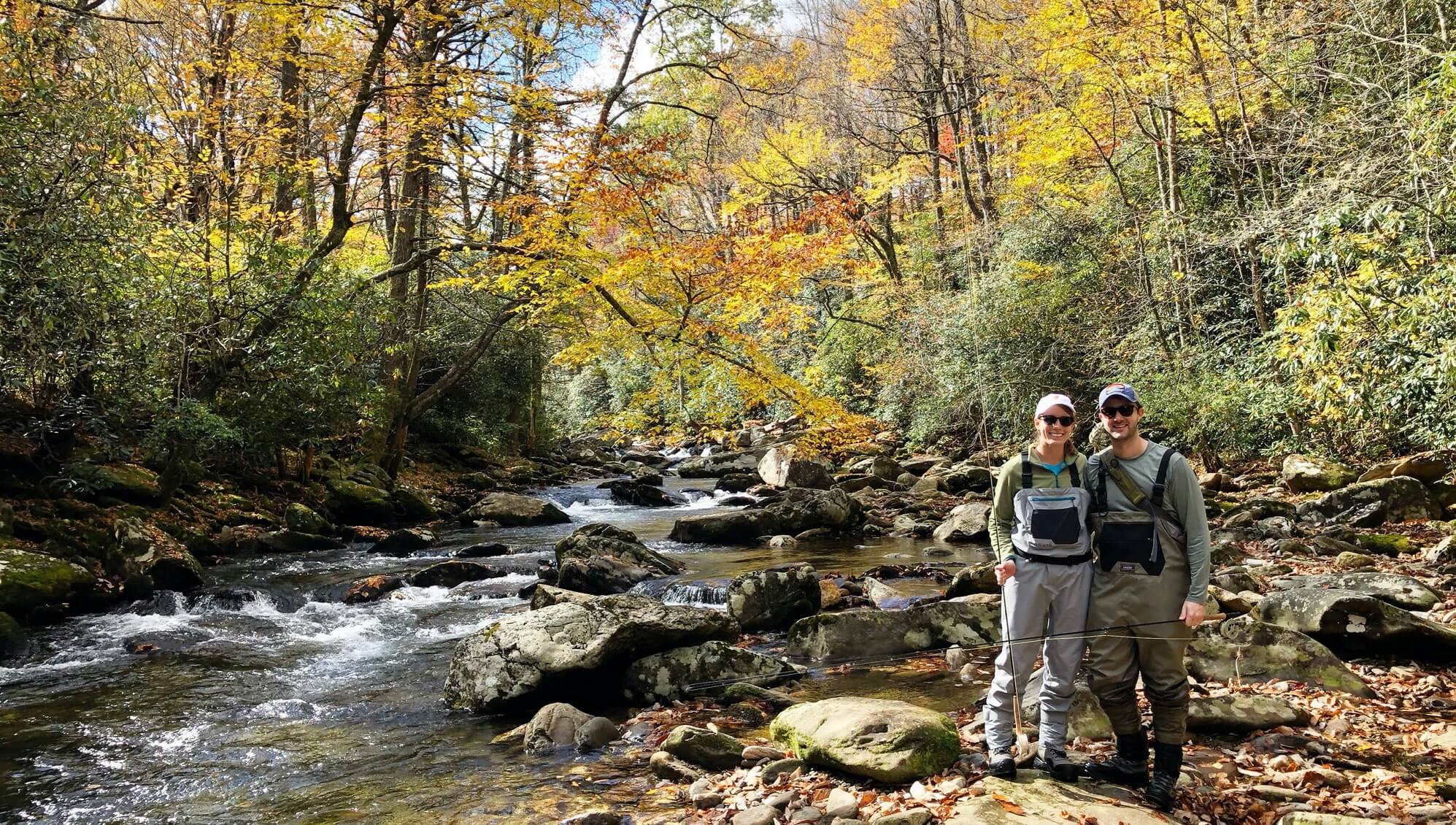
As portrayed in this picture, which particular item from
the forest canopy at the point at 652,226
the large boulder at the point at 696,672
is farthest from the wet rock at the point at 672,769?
the forest canopy at the point at 652,226

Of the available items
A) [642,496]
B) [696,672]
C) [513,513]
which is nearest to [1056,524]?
[696,672]

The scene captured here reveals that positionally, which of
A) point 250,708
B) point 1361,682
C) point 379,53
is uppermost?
point 379,53

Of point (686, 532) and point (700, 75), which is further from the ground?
point (700, 75)

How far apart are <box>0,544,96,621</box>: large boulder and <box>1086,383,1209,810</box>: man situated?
9.43m

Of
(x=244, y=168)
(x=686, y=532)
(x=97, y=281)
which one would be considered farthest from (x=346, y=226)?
(x=686, y=532)

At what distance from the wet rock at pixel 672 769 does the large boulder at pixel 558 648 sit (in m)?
1.44

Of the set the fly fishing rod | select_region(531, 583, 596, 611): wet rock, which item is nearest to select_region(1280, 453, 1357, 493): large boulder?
the fly fishing rod

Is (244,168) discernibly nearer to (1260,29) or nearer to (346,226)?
(346,226)

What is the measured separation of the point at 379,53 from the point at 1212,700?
10.5m

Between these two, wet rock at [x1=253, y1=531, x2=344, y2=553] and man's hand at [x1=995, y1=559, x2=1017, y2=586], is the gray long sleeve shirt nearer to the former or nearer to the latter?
man's hand at [x1=995, y1=559, x2=1017, y2=586]

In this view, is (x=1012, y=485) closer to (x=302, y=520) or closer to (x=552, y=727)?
(x=552, y=727)

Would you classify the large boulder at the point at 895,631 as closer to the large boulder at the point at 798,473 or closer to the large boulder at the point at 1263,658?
the large boulder at the point at 1263,658

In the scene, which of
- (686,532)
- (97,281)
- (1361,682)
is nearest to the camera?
(1361,682)

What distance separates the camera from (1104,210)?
15984 mm
